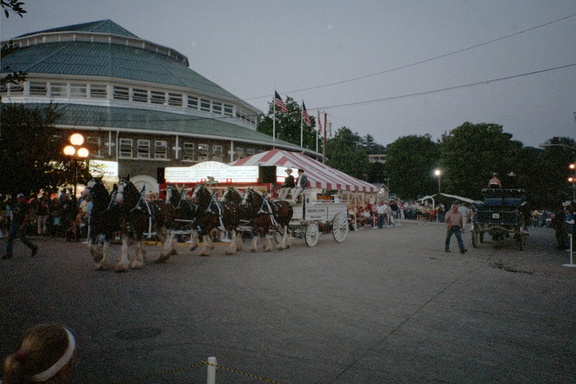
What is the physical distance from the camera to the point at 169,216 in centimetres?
1259

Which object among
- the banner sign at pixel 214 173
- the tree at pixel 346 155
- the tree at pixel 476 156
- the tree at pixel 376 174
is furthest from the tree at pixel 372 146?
the banner sign at pixel 214 173

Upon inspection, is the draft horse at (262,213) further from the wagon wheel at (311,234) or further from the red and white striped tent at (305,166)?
the red and white striped tent at (305,166)

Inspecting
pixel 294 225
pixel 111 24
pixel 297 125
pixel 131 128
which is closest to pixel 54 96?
pixel 131 128

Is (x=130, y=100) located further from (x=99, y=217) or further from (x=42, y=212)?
(x=99, y=217)

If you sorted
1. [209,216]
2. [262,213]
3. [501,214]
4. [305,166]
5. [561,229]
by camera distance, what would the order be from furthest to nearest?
[305,166] < [561,229] < [501,214] < [262,213] < [209,216]

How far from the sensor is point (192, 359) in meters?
4.61

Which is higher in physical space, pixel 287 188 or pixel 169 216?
pixel 287 188

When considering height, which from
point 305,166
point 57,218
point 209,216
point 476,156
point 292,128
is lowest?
point 57,218

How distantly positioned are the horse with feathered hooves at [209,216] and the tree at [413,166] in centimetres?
6469

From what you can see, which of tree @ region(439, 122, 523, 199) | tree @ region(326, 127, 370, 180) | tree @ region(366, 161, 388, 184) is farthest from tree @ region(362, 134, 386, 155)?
tree @ region(439, 122, 523, 199)

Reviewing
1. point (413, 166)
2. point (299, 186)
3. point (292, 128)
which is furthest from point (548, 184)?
point (299, 186)

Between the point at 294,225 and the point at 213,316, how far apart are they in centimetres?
1080

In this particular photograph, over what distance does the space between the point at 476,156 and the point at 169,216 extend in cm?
Answer: 5080

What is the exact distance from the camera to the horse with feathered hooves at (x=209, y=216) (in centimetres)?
1348
